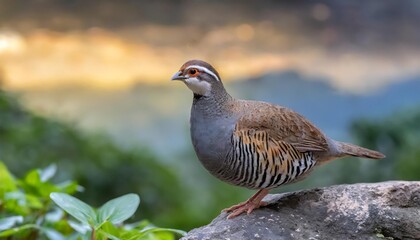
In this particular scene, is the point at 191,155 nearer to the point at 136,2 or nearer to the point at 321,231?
the point at 136,2

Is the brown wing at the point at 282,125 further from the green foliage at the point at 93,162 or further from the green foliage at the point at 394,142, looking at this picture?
the green foliage at the point at 394,142

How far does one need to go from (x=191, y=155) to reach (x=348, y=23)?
9.42ft

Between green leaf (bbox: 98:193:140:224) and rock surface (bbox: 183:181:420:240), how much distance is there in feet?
0.64

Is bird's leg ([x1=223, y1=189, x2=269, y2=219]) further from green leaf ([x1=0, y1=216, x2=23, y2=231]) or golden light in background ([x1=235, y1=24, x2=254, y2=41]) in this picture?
golden light in background ([x1=235, y1=24, x2=254, y2=41])

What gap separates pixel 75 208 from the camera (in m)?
1.89

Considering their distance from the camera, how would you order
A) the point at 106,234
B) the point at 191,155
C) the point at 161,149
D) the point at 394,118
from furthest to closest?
the point at 161,149 < the point at 191,155 < the point at 394,118 < the point at 106,234

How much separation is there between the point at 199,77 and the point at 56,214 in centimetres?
71

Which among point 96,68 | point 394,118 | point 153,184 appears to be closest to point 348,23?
point 394,118

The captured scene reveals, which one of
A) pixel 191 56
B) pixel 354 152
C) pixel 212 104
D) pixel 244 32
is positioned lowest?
pixel 354 152

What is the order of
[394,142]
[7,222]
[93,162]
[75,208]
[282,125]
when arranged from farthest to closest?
[394,142]
[93,162]
[282,125]
[7,222]
[75,208]

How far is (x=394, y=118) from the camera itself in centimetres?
669

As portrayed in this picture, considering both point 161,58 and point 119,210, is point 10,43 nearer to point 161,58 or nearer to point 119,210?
point 161,58

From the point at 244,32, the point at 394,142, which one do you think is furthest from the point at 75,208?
the point at 244,32

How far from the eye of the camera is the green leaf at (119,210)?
1.93m
